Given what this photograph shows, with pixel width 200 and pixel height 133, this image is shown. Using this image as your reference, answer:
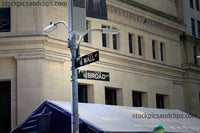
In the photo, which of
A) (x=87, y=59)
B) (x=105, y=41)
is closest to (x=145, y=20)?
(x=105, y=41)

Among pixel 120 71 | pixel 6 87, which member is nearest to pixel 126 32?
pixel 120 71

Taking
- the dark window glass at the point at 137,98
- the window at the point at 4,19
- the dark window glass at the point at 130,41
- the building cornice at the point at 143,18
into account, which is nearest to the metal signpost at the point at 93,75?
the window at the point at 4,19

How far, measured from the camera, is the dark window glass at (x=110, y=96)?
2620 cm

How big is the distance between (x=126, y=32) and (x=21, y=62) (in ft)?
30.7

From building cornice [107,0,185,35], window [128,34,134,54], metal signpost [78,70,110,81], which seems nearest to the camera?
metal signpost [78,70,110,81]

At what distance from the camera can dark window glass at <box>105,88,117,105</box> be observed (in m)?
26.2

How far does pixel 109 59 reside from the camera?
1016 inches

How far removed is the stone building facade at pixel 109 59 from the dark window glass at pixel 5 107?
19cm

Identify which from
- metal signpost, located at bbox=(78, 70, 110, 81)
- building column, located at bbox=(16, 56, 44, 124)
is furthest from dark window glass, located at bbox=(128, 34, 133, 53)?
metal signpost, located at bbox=(78, 70, 110, 81)

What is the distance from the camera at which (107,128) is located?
16.1 m

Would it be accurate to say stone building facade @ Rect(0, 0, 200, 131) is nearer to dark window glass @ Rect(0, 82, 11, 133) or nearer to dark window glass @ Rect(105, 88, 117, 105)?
dark window glass @ Rect(105, 88, 117, 105)

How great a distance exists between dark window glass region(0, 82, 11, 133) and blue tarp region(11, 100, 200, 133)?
364cm

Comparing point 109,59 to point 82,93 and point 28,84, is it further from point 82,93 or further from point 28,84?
point 28,84

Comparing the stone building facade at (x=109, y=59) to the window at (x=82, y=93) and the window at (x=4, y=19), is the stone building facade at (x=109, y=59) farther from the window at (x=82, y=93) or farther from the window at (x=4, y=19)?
the window at (x=4, y=19)
